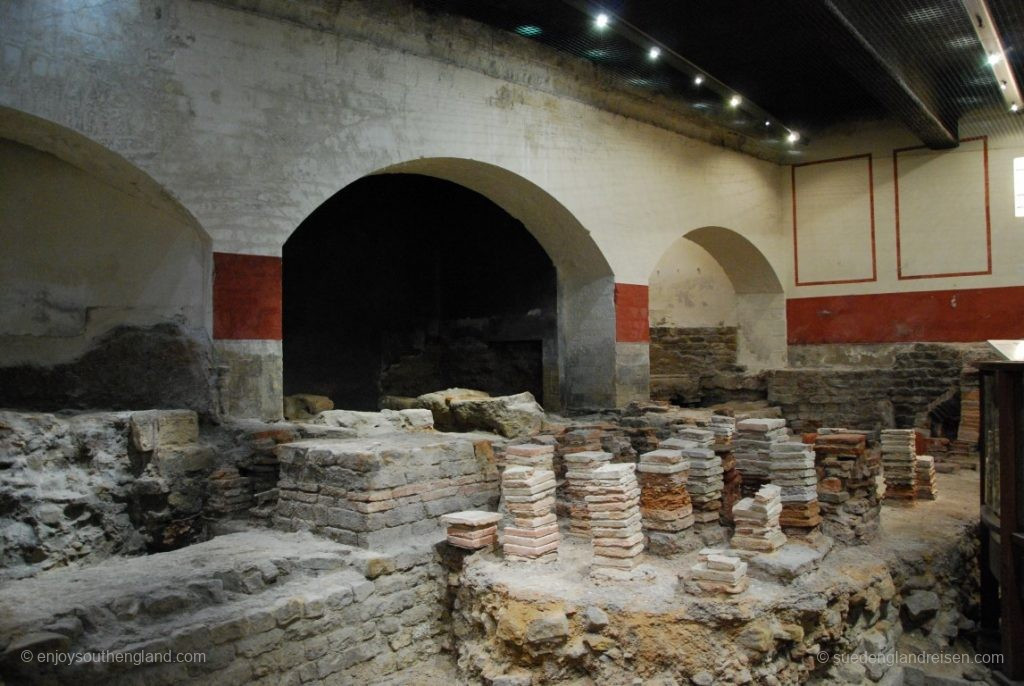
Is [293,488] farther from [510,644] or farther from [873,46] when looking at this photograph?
[873,46]

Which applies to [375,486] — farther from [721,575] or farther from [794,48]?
[794,48]

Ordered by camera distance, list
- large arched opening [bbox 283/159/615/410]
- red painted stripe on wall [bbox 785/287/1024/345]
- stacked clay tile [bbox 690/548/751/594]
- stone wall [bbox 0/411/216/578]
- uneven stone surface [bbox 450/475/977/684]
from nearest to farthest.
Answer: uneven stone surface [bbox 450/475/977/684], stacked clay tile [bbox 690/548/751/594], stone wall [bbox 0/411/216/578], large arched opening [bbox 283/159/615/410], red painted stripe on wall [bbox 785/287/1024/345]

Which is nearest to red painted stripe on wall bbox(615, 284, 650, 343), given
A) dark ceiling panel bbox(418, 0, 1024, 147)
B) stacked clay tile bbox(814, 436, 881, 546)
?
dark ceiling panel bbox(418, 0, 1024, 147)

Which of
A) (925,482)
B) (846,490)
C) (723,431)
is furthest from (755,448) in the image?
(925,482)

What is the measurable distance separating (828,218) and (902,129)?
1738 millimetres

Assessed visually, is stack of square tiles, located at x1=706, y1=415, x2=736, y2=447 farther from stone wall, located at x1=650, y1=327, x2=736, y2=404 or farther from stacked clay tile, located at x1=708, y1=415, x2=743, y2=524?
stone wall, located at x1=650, y1=327, x2=736, y2=404

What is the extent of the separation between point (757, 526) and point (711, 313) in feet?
31.4

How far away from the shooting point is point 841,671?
482cm

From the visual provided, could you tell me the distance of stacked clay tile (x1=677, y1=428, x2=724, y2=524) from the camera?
5801mm

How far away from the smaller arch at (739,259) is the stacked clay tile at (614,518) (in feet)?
24.2

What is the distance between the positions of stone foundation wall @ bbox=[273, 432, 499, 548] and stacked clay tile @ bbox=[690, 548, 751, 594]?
77.4 inches

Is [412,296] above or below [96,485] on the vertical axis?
above

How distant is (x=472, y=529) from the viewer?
5.27 metres

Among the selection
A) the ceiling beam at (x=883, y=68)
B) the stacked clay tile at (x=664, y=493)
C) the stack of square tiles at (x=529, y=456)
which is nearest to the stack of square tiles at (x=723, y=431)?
the stacked clay tile at (x=664, y=493)
